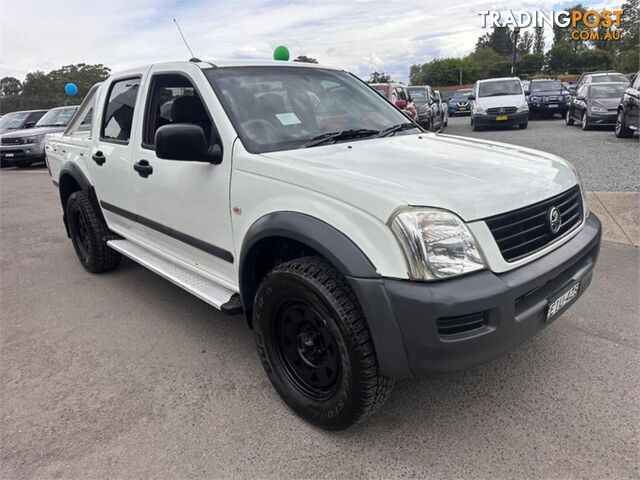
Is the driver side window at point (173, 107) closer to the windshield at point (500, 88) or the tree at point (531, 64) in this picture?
the windshield at point (500, 88)

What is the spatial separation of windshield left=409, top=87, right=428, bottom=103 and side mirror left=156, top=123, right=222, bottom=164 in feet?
47.8

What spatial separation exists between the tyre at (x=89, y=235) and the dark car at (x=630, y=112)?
1127 centimetres

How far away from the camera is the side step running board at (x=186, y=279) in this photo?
3096 mm

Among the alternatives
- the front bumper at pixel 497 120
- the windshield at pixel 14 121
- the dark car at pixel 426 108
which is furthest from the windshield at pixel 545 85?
the windshield at pixel 14 121

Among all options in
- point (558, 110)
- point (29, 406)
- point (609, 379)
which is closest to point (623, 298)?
point (609, 379)

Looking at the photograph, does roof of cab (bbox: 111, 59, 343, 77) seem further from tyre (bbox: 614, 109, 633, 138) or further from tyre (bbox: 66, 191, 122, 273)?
tyre (bbox: 614, 109, 633, 138)

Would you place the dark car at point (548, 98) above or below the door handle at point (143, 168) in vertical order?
below

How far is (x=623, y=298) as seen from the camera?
3941 millimetres

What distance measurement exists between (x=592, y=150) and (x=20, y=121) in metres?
16.4

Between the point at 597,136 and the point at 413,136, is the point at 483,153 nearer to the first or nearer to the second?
the point at 413,136

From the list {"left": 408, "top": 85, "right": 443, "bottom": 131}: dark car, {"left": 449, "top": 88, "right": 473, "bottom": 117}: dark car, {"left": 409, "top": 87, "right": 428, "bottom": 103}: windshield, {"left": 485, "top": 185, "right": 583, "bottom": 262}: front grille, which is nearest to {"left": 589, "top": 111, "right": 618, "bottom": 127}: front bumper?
{"left": 408, "top": 85, "right": 443, "bottom": 131}: dark car

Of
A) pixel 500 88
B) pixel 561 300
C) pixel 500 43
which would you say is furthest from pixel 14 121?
pixel 500 43

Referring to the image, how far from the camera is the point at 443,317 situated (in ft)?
6.66

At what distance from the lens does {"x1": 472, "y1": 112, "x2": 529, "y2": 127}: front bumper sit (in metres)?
15.6
